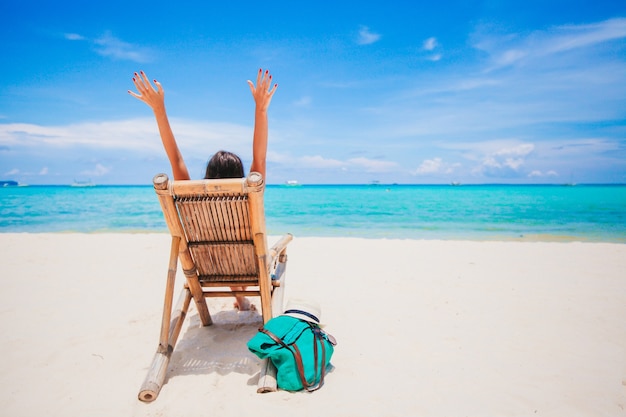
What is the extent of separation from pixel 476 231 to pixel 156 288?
12805 millimetres

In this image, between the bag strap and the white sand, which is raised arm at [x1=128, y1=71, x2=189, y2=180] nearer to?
the bag strap

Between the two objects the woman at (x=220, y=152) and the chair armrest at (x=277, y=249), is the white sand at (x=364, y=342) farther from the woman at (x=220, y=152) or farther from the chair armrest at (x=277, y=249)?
the woman at (x=220, y=152)

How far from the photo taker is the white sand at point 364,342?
2.47 metres

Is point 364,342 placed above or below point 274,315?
below

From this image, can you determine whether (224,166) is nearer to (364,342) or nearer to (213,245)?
(213,245)

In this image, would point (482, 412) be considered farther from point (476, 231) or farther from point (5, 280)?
point (476, 231)

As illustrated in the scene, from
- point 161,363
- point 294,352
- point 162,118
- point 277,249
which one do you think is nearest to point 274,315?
point 294,352

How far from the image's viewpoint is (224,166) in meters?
3.12

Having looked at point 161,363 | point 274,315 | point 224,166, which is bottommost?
point 161,363

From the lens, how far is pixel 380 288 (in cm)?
509

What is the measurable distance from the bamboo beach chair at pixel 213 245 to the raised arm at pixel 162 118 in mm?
423

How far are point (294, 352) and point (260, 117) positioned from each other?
201cm

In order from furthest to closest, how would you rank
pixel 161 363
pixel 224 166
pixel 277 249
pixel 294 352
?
pixel 277 249 < pixel 224 166 < pixel 161 363 < pixel 294 352

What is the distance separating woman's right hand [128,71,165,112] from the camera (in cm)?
253
